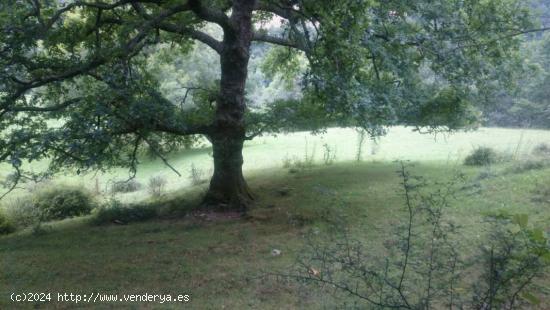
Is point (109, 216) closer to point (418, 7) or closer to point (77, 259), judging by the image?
point (77, 259)

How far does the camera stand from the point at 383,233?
809 cm

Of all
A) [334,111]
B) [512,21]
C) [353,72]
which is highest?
[512,21]

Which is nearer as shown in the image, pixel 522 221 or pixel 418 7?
pixel 522 221

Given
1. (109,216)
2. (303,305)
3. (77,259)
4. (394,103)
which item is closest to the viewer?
(303,305)

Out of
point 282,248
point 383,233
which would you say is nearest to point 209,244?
point 282,248

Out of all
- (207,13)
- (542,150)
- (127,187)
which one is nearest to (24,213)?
(127,187)

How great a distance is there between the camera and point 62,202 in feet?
41.7

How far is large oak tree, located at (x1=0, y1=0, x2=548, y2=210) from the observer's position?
24.3 ft

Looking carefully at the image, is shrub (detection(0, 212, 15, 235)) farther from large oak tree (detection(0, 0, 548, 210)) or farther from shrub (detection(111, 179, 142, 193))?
shrub (detection(111, 179, 142, 193))

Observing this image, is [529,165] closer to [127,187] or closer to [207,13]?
[207,13]

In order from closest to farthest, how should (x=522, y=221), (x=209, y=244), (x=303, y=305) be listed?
(x=522, y=221) → (x=303, y=305) → (x=209, y=244)

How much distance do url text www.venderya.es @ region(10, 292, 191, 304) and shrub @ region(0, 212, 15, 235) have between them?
5713 mm

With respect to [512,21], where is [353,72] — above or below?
below

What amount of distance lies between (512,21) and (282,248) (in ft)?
25.1
